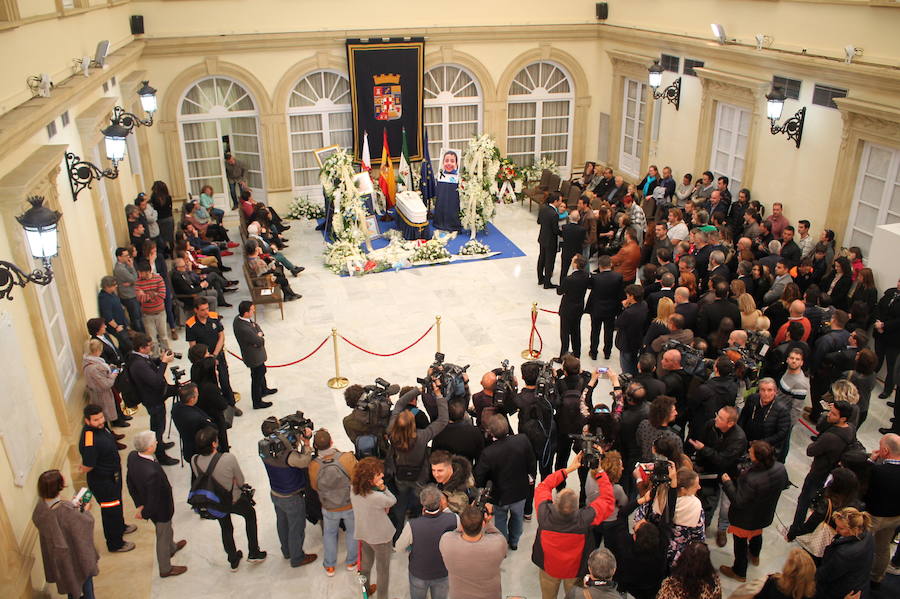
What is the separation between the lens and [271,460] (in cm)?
605

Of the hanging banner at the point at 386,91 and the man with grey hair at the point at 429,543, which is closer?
the man with grey hair at the point at 429,543

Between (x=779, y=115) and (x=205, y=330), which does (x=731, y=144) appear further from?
(x=205, y=330)

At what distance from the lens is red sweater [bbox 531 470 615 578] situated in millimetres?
5254

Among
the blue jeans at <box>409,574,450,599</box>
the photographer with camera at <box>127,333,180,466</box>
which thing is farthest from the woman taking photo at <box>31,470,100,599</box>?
the blue jeans at <box>409,574,450,599</box>

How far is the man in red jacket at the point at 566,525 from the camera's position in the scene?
17.1 feet

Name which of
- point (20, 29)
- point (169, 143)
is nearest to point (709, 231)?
point (20, 29)

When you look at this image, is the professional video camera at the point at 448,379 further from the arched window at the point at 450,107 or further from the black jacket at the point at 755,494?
the arched window at the point at 450,107

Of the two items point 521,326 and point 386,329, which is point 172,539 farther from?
point 521,326

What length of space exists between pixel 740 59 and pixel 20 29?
35.9 feet

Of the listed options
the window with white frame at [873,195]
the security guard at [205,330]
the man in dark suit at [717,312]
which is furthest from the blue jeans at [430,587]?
the window with white frame at [873,195]

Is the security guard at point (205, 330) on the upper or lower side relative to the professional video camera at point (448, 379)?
lower

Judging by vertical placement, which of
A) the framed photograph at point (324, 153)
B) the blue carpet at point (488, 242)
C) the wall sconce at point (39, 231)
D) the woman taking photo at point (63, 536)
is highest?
the wall sconce at point (39, 231)

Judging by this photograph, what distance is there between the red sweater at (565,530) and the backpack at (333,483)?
5.28 ft

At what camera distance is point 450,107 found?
17.7 metres
